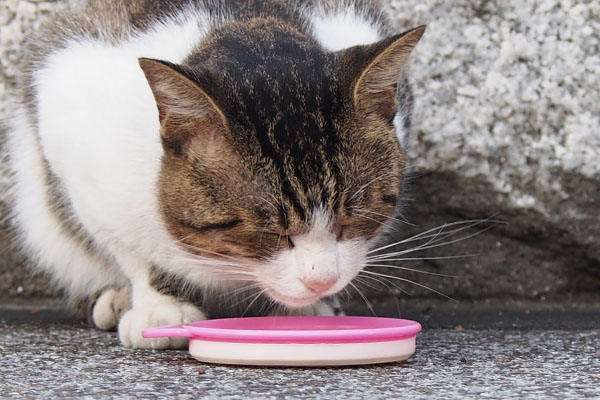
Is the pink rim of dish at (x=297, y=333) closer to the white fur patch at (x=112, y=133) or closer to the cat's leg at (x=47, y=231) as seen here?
the white fur patch at (x=112, y=133)

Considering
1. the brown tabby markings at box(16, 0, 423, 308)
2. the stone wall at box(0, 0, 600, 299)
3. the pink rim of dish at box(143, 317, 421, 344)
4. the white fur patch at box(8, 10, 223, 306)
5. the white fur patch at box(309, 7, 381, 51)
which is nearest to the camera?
the pink rim of dish at box(143, 317, 421, 344)

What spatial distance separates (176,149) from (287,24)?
529 mm

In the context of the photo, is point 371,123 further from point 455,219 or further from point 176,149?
point 455,219

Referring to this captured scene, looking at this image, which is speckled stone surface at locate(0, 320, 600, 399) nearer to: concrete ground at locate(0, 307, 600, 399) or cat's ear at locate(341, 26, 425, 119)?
concrete ground at locate(0, 307, 600, 399)

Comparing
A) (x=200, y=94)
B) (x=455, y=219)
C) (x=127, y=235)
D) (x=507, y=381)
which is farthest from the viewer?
(x=455, y=219)

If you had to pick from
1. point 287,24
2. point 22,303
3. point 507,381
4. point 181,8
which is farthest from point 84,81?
point 507,381

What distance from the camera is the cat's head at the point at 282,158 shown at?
185 centimetres

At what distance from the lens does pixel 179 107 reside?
74.2 inches

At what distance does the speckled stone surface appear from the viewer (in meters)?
1.54

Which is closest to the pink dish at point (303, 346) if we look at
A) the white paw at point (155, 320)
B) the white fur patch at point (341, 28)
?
the white paw at point (155, 320)

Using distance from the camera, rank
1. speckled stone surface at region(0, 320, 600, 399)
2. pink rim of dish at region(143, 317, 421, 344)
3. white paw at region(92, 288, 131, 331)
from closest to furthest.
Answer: speckled stone surface at region(0, 320, 600, 399)
pink rim of dish at region(143, 317, 421, 344)
white paw at region(92, 288, 131, 331)

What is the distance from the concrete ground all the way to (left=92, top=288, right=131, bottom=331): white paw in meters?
0.04

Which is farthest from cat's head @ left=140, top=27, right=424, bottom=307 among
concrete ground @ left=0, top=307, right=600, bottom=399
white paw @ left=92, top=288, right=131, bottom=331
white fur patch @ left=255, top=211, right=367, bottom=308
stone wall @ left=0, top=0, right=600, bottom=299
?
stone wall @ left=0, top=0, right=600, bottom=299

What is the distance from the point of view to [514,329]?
2512 mm
